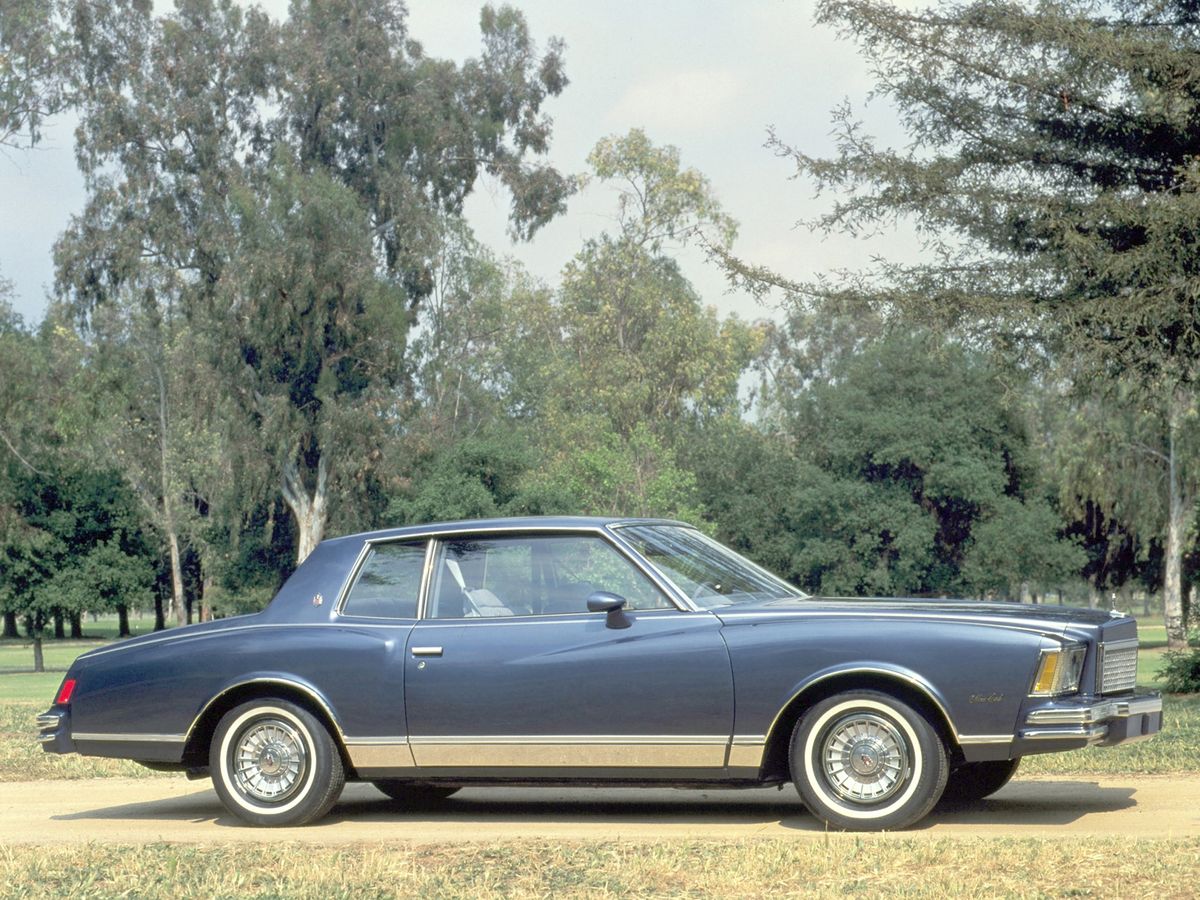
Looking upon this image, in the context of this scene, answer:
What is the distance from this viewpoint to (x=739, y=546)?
65.8 meters

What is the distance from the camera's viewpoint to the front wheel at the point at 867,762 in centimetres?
846

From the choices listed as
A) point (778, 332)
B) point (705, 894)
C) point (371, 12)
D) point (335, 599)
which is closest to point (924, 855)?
point (705, 894)

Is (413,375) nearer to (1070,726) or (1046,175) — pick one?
(1046,175)

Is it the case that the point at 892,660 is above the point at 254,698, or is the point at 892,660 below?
above

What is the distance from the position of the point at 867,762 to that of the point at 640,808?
1.89 meters

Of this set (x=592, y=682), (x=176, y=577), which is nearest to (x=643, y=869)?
(x=592, y=682)

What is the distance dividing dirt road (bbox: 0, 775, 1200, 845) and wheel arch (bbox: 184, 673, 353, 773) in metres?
0.42

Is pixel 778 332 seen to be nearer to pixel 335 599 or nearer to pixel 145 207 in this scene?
pixel 145 207

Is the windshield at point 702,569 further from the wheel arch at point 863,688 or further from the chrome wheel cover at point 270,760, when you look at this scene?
the chrome wheel cover at point 270,760

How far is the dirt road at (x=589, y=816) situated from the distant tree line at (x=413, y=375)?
10337 millimetres

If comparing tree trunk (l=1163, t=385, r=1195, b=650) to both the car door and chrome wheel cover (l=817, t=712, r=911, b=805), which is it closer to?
the car door

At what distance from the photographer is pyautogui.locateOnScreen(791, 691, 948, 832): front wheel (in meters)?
8.46

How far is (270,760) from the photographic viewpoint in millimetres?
9555

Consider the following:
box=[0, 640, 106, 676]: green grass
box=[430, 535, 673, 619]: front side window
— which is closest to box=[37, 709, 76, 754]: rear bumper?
box=[430, 535, 673, 619]: front side window
